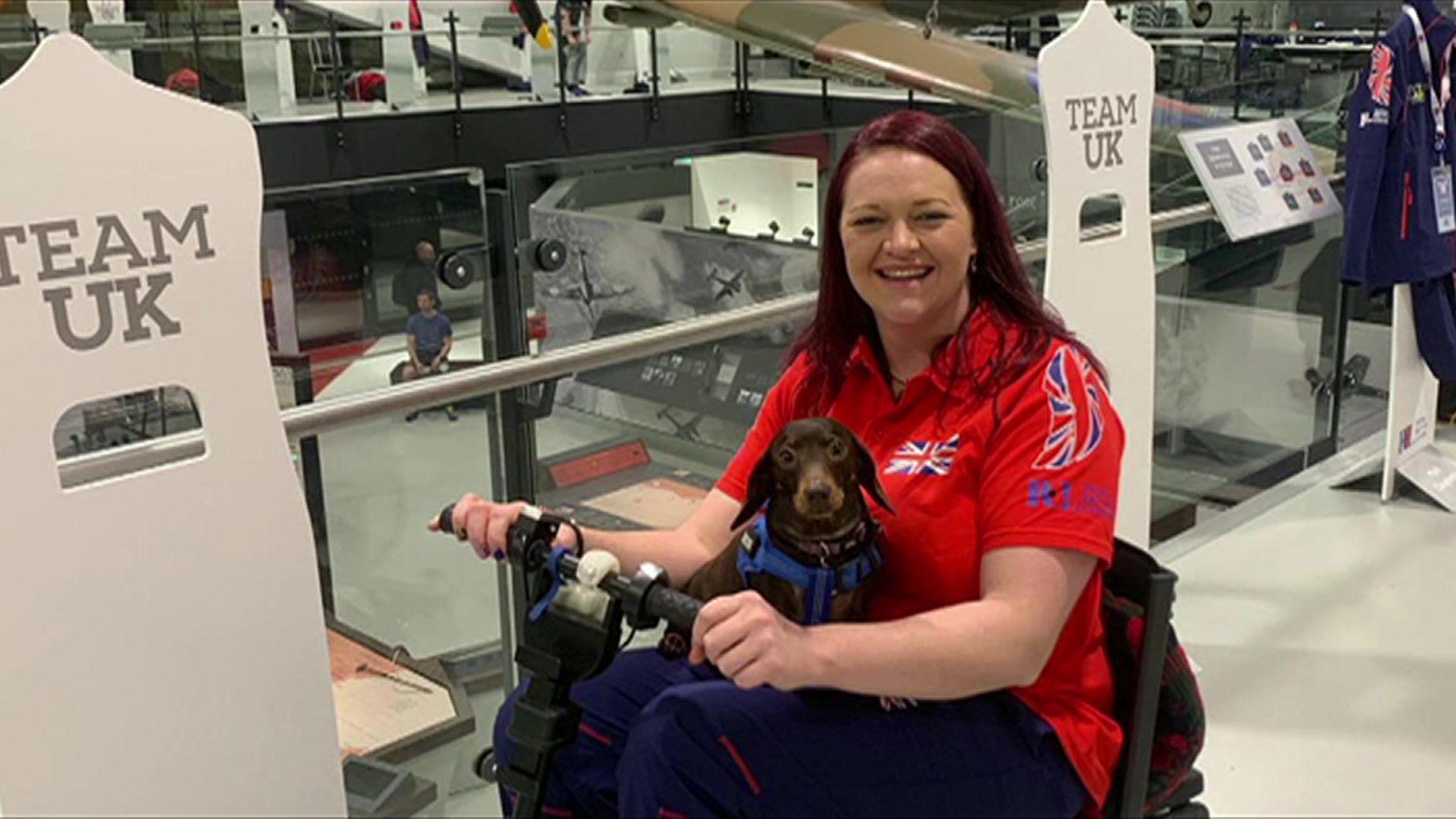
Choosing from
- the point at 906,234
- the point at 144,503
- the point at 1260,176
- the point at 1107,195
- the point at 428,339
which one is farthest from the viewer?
the point at 1260,176

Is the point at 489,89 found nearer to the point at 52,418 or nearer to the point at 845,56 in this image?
the point at 845,56

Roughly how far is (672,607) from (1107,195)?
196 centimetres

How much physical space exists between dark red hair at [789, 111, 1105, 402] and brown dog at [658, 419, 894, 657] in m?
0.18

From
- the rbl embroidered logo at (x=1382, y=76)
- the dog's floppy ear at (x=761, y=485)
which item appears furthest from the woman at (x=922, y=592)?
the rbl embroidered logo at (x=1382, y=76)

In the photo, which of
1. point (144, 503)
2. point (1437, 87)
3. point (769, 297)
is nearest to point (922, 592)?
point (144, 503)

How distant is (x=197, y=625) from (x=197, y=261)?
45 centimetres

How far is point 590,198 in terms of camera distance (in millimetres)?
3432

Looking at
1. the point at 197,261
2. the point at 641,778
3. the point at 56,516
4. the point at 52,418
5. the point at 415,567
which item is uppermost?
the point at 197,261

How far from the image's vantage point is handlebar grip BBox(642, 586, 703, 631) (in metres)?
1.28

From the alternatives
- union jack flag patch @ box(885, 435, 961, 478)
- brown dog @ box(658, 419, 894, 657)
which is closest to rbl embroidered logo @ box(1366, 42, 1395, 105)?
union jack flag patch @ box(885, 435, 961, 478)

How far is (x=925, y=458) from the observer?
146 cm

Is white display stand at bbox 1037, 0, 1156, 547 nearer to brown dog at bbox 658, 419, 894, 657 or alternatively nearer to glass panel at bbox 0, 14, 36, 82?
brown dog at bbox 658, 419, 894, 657

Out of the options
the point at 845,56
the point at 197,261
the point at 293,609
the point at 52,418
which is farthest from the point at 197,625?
the point at 845,56

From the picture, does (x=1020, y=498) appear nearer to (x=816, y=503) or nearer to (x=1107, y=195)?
(x=816, y=503)
